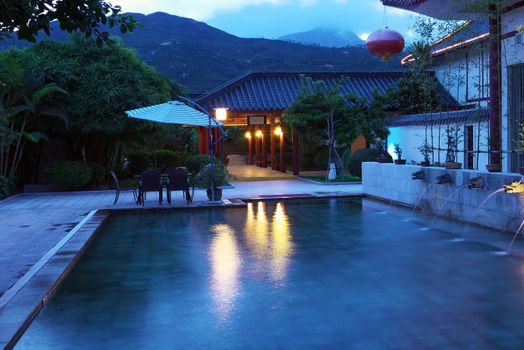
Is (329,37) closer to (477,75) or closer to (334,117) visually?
(334,117)

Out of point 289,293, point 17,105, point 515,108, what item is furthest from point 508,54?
point 17,105

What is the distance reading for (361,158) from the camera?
2092cm

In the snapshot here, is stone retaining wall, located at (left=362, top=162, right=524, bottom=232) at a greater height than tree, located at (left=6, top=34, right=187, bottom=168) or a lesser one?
lesser

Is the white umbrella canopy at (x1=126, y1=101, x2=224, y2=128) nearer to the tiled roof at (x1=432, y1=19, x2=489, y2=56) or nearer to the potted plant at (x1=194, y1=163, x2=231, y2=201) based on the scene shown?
the potted plant at (x1=194, y1=163, x2=231, y2=201)

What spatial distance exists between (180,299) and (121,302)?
597 millimetres

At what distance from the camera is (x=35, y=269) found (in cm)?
694

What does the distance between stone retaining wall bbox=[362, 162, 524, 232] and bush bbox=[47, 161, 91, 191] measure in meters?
9.01

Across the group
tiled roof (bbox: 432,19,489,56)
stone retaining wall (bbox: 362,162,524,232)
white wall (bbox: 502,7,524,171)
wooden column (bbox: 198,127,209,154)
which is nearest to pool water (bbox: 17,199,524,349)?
stone retaining wall (bbox: 362,162,524,232)

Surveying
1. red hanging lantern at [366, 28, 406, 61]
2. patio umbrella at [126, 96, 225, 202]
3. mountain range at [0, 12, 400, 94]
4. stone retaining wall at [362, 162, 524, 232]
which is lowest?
stone retaining wall at [362, 162, 524, 232]

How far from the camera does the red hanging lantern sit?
11547 millimetres

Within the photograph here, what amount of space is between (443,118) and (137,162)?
42.8 ft

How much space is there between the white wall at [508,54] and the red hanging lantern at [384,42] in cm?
258

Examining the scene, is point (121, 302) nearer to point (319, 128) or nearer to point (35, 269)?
point (35, 269)

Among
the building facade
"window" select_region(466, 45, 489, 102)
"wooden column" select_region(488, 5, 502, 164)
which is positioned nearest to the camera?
the building facade
